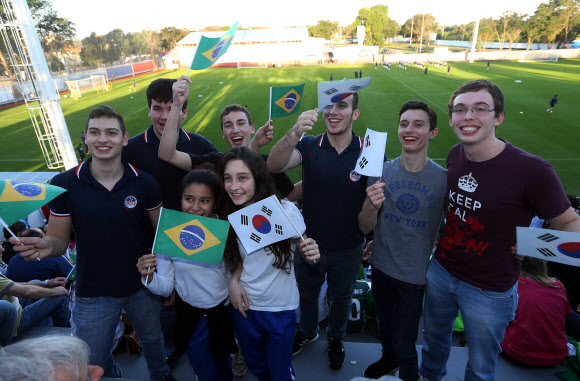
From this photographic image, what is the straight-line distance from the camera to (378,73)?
124 feet

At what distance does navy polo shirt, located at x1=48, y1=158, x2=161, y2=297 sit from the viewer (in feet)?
8.13

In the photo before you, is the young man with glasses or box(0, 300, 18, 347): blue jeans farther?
box(0, 300, 18, 347): blue jeans

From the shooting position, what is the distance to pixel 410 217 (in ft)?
8.74

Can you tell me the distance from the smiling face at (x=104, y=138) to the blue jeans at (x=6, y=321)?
1.52 metres

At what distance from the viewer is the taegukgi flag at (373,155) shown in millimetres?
2402

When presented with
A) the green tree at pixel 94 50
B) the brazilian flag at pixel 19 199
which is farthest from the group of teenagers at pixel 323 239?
the green tree at pixel 94 50

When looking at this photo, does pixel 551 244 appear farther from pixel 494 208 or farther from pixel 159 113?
pixel 159 113

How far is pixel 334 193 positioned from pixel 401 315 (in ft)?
3.97

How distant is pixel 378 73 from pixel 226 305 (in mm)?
39635

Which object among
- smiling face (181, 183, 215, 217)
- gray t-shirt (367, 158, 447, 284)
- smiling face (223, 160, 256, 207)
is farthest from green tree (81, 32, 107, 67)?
gray t-shirt (367, 158, 447, 284)

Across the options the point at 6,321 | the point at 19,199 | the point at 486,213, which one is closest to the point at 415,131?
the point at 486,213

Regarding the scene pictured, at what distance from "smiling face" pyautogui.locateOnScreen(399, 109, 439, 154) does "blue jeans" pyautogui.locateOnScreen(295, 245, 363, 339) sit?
3.57ft

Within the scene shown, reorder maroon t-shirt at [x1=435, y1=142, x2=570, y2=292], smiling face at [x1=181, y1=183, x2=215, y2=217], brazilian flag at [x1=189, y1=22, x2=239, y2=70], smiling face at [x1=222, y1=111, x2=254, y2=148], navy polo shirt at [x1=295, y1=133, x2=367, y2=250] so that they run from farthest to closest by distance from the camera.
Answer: brazilian flag at [x1=189, y1=22, x2=239, y2=70], smiling face at [x1=222, y1=111, x2=254, y2=148], navy polo shirt at [x1=295, y1=133, x2=367, y2=250], smiling face at [x1=181, y1=183, x2=215, y2=217], maroon t-shirt at [x1=435, y1=142, x2=570, y2=292]

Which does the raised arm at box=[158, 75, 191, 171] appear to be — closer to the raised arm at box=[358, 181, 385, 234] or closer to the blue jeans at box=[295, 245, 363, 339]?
the blue jeans at box=[295, 245, 363, 339]
